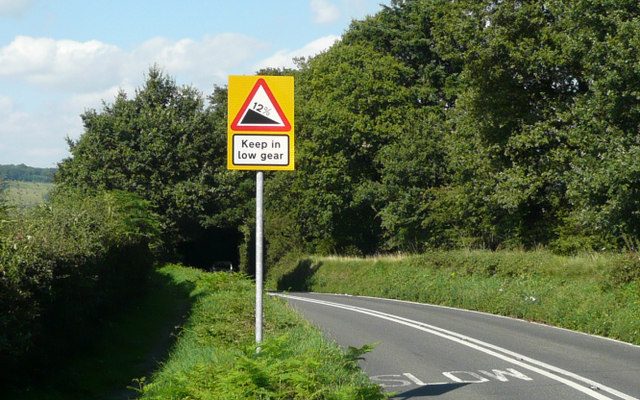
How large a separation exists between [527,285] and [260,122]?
15.6 metres

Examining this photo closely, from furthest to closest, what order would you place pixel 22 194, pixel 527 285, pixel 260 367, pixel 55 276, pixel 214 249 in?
pixel 214 249, pixel 527 285, pixel 22 194, pixel 55 276, pixel 260 367

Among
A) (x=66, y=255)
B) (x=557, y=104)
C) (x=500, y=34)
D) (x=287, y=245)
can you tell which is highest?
(x=500, y=34)

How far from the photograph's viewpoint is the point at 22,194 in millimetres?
13641

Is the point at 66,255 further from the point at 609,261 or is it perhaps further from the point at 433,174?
the point at 433,174

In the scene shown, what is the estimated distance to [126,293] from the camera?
1723 centimetres

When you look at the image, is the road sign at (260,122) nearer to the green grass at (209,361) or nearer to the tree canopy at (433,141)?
the green grass at (209,361)

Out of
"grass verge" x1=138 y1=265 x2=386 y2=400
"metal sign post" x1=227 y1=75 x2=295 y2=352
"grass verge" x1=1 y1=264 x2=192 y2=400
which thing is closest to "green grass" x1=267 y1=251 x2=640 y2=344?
Result: "grass verge" x1=138 y1=265 x2=386 y2=400

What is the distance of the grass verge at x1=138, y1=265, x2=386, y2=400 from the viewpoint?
21.1 feet

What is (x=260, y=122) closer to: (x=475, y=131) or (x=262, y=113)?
(x=262, y=113)

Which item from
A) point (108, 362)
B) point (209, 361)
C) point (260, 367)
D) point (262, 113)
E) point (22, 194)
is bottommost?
point (108, 362)

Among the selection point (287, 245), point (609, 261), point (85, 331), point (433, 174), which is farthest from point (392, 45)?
point (85, 331)

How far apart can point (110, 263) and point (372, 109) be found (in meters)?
29.2

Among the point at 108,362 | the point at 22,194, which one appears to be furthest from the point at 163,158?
the point at 108,362

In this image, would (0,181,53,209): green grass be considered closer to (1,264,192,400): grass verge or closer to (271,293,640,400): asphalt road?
(1,264,192,400): grass verge
